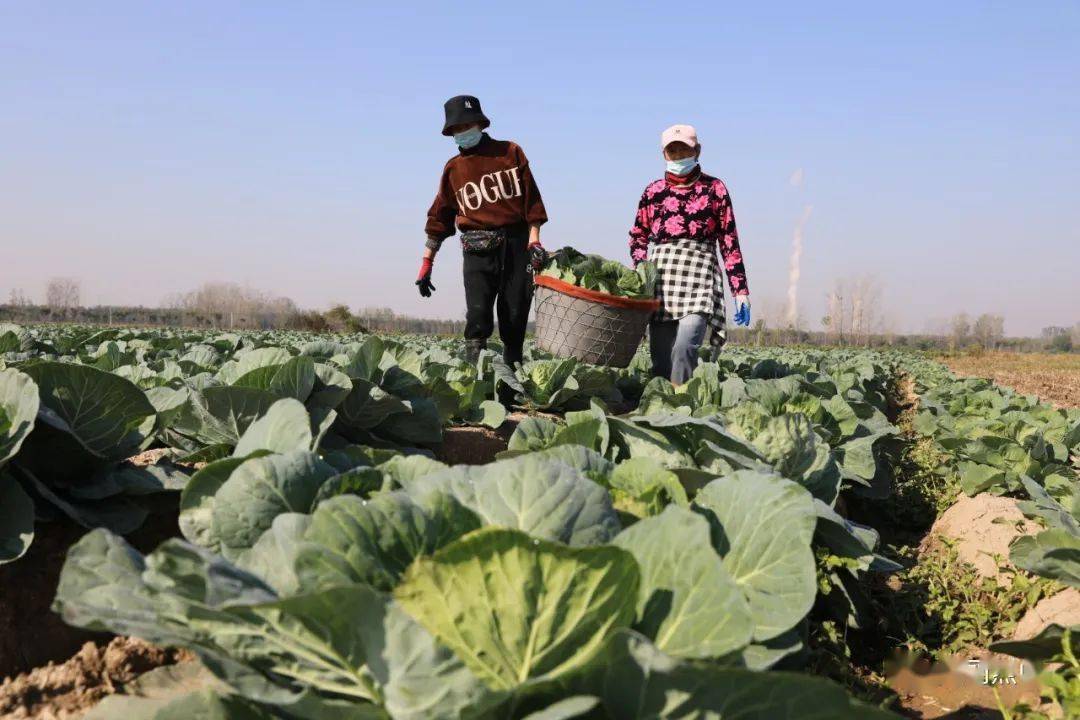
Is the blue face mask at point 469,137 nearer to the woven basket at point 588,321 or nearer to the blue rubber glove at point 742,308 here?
the woven basket at point 588,321

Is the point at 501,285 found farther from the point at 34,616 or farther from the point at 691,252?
Answer: the point at 34,616

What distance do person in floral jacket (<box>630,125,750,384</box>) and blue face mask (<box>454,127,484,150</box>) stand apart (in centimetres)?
139

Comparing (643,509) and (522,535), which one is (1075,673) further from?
(522,535)

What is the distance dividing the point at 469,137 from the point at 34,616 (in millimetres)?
4754

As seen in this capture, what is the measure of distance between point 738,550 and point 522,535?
790 mm

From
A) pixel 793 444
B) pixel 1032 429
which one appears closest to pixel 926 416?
pixel 1032 429

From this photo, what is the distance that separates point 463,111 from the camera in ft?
20.1

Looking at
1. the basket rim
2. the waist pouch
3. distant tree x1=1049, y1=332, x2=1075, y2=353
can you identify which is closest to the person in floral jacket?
the basket rim

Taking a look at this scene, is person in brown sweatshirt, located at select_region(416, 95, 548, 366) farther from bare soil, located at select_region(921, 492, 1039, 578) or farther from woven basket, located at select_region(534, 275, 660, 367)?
bare soil, located at select_region(921, 492, 1039, 578)

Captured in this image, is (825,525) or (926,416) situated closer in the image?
(825,525)

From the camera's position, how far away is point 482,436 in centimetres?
483

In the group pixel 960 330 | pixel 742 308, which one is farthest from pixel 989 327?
pixel 742 308

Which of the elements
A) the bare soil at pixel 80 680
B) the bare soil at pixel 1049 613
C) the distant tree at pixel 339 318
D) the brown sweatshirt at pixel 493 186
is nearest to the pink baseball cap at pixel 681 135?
the brown sweatshirt at pixel 493 186

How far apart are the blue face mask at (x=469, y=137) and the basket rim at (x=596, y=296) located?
3.87 feet
